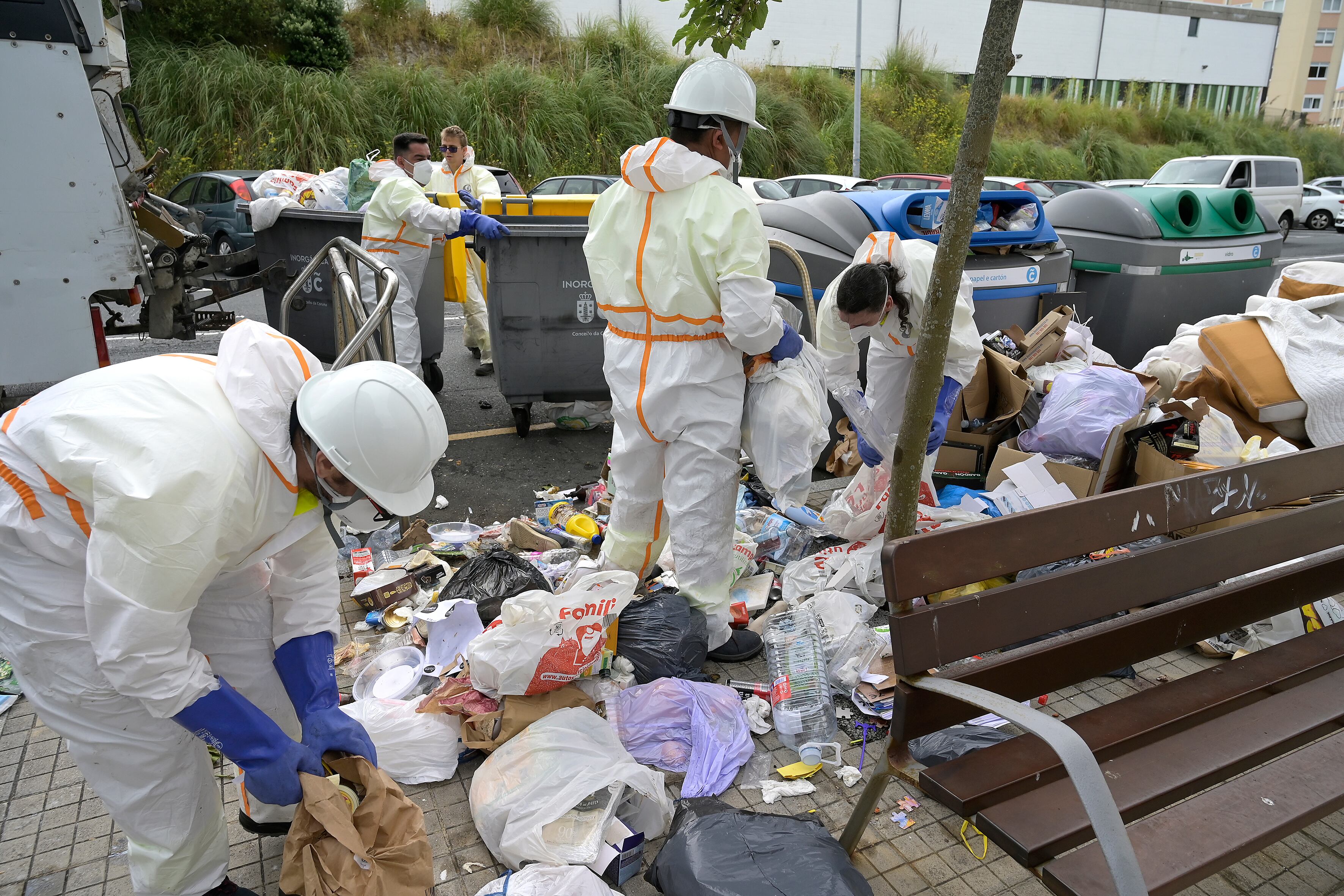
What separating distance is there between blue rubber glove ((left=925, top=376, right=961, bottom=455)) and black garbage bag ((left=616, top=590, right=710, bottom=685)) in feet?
4.43

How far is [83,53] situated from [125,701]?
371 centimetres

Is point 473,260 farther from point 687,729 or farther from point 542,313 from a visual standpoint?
point 687,729

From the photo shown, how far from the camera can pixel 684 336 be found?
9.56ft

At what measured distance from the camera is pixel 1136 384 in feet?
13.5

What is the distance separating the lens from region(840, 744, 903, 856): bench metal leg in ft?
6.58

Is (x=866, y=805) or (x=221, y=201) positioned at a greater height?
(x=221, y=201)

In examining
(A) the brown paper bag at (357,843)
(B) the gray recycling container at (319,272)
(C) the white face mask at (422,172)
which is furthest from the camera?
(B) the gray recycling container at (319,272)

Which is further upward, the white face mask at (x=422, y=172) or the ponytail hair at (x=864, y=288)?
the white face mask at (x=422, y=172)

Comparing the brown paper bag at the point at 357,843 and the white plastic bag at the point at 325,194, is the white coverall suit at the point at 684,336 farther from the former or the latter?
the white plastic bag at the point at 325,194

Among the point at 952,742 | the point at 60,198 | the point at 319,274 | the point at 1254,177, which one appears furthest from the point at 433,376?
the point at 1254,177

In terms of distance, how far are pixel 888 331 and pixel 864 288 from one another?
0.53m

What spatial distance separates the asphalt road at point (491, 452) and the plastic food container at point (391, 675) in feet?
4.65

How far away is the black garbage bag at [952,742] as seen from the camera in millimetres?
2510

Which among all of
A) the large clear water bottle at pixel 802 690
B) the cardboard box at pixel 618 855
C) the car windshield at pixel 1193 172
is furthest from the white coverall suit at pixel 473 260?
the car windshield at pixel 1193 172
